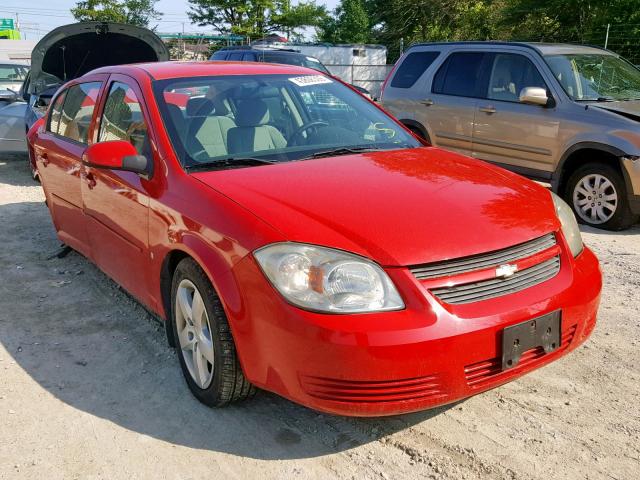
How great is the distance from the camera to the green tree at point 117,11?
171 ft

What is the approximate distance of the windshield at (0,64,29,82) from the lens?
13438mm

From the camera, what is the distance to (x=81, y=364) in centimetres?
365

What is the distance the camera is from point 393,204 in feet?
9.43

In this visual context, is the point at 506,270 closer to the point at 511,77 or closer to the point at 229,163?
the point at 229,163

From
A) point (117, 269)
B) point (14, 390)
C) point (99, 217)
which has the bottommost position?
point (14, 390)

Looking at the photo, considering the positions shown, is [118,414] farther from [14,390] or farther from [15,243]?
[15,243]

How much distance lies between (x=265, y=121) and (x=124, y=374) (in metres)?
1.63

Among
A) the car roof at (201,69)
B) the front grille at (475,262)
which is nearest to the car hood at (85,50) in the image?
the car roof at (201,69)

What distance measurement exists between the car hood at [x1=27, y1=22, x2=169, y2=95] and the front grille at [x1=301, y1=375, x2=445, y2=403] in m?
8.21

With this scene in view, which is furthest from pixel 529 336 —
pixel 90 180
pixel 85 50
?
pixel 85 50

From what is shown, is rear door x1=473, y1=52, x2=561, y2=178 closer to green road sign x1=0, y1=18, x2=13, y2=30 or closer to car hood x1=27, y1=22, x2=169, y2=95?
car hood x1=27, y1=22, x2=169, y2=95

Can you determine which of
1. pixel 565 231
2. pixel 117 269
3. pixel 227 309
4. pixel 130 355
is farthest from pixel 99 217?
pixel 565 231

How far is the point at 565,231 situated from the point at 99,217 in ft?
9.17

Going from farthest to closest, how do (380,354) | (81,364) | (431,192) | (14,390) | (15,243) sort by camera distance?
1. (15,243)
2. (81,364)
3. (14,390)
4. (431,192)
5. (380,354)
